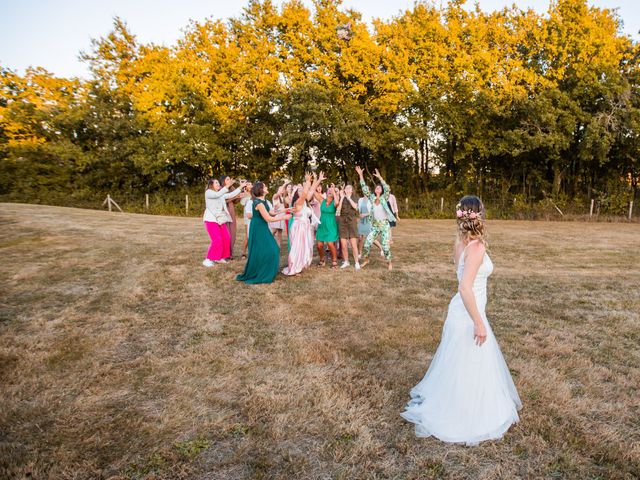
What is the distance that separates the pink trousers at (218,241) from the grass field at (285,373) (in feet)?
3.28

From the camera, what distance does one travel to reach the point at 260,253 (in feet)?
27.0

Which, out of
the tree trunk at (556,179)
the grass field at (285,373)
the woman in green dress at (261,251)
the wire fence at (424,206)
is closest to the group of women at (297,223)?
the woman in green dress at (261,251)

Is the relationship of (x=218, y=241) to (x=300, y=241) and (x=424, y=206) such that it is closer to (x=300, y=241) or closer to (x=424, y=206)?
(x=300, y=241)

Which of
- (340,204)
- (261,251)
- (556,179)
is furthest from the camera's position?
(556,179)

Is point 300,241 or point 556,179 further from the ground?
point 556,179

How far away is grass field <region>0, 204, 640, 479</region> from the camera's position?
3004 millimetres

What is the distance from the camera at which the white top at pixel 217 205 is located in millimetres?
9188

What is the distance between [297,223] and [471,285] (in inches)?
251

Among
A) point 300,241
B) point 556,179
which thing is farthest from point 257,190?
point 556,179

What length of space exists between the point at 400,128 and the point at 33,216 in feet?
70.5

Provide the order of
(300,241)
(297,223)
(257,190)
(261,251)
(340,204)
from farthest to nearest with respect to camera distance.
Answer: (340,204), (297,223), (300,241), (261,251), (257,190)

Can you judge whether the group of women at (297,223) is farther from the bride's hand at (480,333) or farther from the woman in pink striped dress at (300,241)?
the bride's hand at (480,333)

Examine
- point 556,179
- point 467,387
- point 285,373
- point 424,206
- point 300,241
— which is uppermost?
point 556,179

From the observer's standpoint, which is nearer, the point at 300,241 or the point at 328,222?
the point at 300,241
